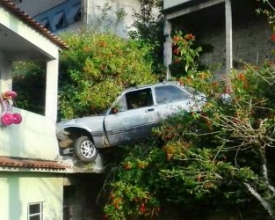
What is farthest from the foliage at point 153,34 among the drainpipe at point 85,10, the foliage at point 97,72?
the drainpipe at point 85,10

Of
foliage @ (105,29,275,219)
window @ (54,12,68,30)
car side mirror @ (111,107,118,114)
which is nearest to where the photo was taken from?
foliage @ (105,29,275,219)

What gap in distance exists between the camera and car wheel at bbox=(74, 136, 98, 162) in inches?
503

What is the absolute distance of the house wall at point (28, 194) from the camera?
415 inches

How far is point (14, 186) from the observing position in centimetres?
1080

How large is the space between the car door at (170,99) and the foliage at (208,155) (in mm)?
780

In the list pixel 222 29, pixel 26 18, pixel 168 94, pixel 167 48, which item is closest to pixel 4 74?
pixel 26 18

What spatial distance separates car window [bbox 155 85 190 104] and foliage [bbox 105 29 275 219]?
117 cm

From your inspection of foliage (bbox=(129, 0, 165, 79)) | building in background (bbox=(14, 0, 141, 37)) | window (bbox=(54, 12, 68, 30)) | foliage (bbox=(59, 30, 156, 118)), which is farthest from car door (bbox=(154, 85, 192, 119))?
window (bbox=(54, 12, 68, 30))

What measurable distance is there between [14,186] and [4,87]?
548 cm

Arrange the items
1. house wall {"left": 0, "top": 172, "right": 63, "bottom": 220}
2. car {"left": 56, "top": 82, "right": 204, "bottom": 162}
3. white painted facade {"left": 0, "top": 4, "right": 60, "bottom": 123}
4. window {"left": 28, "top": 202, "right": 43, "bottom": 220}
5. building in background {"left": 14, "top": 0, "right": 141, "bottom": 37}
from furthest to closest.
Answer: building in background {"left": 14, "top": 0, "right": 141, "bottom": 37}, car {"left": 56, "top": 82, "right": 204, "bottom": 162}, white painted facade {"left": 0, "top": 4, "right": 60, "bottom": 123}, window {"left": 28, "top": 202, "right": 43, "bottom": 220}, house wall {"left": 0, "top": 172, "right": 63, "bottom": 220}

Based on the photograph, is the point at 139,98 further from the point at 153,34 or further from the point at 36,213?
the point at 153,34

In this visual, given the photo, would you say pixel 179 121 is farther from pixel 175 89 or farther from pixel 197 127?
pixel 175 89

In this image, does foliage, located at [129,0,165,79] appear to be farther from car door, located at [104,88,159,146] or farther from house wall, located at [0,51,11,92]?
car door, located at [104,88,159,146]

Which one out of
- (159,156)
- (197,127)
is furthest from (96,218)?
(197,127)
